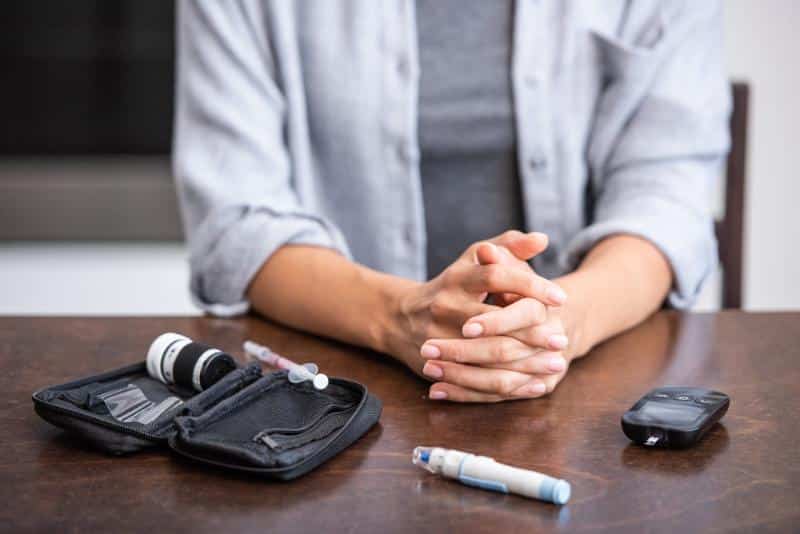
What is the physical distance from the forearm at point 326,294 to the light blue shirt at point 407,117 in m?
0.07

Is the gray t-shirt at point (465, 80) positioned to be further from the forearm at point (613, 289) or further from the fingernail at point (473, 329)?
the fingernail at point (473, 329)

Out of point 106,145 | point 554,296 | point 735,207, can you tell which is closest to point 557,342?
point 554,296

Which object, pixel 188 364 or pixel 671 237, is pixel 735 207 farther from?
pixel 188 364

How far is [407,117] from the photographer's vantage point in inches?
47.2

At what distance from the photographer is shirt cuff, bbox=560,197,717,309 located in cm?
105

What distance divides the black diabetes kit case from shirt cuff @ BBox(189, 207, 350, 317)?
1.01 feet

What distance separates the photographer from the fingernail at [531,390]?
0.76 m

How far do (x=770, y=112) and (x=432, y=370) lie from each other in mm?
1745

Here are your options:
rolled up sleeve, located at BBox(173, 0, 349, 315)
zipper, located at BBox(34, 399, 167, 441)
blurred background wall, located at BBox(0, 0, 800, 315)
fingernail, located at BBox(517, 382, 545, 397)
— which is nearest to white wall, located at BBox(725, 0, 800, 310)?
blurred background wall, located at BBox(0, 0, 800, 315)

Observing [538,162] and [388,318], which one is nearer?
[388,318]

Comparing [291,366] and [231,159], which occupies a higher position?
[231,159]

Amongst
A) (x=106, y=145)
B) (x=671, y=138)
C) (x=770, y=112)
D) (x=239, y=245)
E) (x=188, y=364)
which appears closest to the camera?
(x=188, y=364)

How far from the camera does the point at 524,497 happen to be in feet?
1.89

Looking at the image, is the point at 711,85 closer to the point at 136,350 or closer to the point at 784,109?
the point at 136,350
